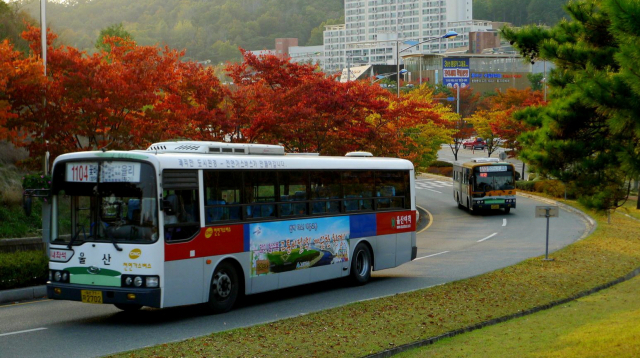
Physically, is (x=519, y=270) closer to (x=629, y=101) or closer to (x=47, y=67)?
(x=629, y=101)

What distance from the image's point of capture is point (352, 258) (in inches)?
719

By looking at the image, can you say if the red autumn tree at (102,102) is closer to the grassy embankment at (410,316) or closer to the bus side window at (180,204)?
the bus side window at (180,204)

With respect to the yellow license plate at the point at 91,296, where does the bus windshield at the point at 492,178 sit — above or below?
above

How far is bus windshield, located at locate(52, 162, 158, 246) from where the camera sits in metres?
12.9

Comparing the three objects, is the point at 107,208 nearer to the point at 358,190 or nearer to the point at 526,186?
the point at 358,190

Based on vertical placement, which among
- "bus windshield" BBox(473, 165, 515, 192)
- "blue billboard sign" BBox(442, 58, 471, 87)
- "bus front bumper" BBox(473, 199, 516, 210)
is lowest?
"bus front bumper" BBox(473, 199, 516, 210)

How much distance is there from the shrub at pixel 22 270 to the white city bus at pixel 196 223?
3293mm

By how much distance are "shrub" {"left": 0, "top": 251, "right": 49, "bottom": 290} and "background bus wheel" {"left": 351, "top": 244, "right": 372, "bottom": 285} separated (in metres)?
6.91

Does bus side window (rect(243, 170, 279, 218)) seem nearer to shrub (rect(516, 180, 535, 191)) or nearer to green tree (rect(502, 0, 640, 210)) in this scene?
green tree (rect(502, 0, 640, 210))

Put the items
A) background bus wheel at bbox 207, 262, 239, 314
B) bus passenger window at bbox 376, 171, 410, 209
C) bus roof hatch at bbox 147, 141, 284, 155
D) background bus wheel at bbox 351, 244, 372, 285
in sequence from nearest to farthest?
background bus wheel at bbox 207, 262, 239, 314, bus roof hatch at bbox 147, 141, 284, 155, background bus wheel at bbox 351, 244, 372, 285, bus passenger window at bbox 376, 171, 410, 209

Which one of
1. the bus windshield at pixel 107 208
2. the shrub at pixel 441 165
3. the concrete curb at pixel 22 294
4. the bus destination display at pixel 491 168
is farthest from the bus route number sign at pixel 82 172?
the shrub at pixel 441 165

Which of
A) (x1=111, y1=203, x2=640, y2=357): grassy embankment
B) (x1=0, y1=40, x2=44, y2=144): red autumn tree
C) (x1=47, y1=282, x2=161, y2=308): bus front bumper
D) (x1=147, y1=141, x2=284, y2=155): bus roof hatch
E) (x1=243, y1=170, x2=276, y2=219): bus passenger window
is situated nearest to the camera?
(x1=111, y1=203, x2=640, y2=357): grassy embankment

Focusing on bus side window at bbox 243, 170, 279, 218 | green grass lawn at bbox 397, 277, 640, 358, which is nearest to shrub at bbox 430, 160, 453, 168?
green grass lawn at bbox 397, 277, 640, 358

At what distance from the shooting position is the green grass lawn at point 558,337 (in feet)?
34.9
